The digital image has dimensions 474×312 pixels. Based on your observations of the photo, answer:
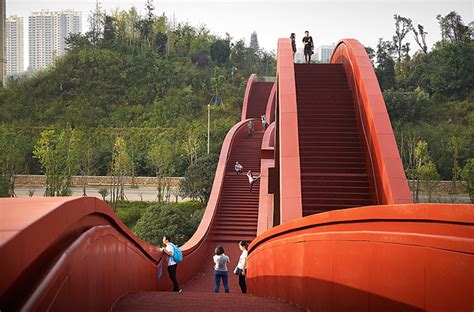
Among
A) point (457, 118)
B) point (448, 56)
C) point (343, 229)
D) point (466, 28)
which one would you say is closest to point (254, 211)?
point (343, 229)

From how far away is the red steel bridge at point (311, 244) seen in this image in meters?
2.96

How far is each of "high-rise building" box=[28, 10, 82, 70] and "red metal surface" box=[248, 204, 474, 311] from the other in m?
52.5

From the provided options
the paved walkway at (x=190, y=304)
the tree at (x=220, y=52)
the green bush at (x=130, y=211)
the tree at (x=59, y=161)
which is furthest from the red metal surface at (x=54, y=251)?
the tree at (x=220, y=52)

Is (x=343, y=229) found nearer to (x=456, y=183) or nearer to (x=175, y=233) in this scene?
(x=175, y=233)

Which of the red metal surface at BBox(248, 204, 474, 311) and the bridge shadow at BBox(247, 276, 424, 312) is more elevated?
the red metal surface at BBox(248, 204, 474, 311)

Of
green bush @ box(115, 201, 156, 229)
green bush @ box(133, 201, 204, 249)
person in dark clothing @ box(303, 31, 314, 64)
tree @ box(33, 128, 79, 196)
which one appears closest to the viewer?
green bush @ box(133, 201, 204, 249)

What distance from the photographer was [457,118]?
38.9m

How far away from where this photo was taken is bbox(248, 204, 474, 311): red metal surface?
3.07 m

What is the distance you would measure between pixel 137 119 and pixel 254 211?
87.6 ft

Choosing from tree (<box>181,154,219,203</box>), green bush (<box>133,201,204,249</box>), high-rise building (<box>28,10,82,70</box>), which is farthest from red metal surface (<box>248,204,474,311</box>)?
high-rise building (<box>28,10,82,70</box>)

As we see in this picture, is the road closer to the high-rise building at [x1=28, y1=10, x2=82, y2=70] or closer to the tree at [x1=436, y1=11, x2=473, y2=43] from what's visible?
the high-rise building at [x1=28, y1=10, x2=82, y2=70]

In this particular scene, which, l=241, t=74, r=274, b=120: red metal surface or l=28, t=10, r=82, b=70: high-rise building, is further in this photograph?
l=28, t=10, r=82, b=70: high-rise building

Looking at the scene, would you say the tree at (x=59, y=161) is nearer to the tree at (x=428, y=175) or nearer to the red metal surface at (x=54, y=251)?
the tree at (x=428, y=175)

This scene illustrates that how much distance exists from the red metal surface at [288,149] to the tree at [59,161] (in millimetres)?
12962
